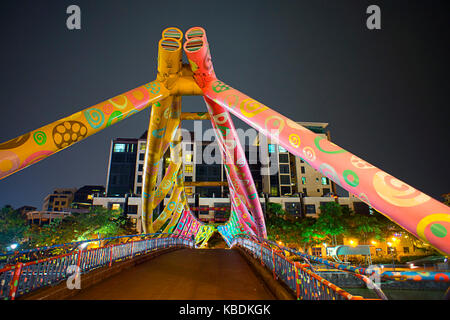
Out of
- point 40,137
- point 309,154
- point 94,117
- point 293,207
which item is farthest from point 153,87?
point 293,207

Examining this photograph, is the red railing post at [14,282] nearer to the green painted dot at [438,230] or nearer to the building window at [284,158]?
the green painted dot at [438,230]

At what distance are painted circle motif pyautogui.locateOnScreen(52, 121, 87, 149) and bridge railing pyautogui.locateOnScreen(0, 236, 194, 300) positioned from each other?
2356mm

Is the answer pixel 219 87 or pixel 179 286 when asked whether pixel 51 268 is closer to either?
pixel 179 286

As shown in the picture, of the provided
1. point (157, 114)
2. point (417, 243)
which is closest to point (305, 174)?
point (417, 243)

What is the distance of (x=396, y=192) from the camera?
363cm

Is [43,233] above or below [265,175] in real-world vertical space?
below

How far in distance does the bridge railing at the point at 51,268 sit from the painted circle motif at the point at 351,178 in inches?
224

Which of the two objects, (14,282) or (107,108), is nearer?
(14,282)

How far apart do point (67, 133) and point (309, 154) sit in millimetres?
5080

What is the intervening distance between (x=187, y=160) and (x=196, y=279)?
181 ft

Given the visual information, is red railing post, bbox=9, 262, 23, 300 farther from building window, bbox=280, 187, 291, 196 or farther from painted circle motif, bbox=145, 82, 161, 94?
building window, bbox=280, 187, 291, 196

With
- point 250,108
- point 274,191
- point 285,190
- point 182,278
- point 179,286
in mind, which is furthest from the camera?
point 274,191

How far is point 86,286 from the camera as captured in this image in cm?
568
